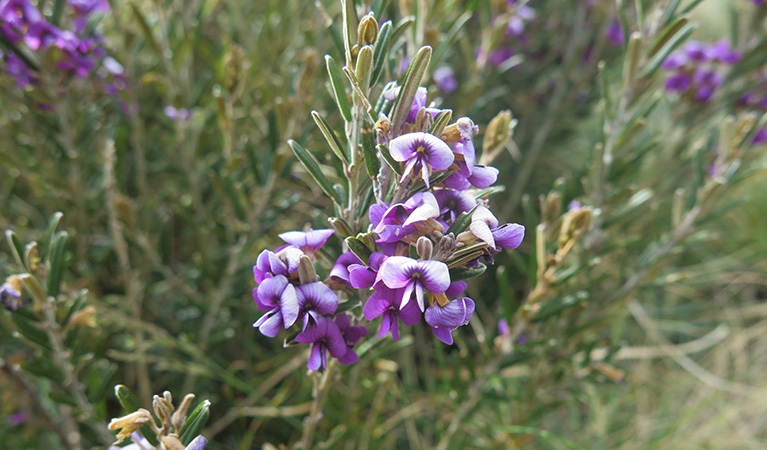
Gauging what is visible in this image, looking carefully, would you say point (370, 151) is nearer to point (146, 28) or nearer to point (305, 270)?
point (305, 270)

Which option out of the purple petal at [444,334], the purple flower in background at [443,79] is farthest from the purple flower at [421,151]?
the purple flower in background at [443,79]

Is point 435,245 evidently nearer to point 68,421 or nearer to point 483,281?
point 68,421

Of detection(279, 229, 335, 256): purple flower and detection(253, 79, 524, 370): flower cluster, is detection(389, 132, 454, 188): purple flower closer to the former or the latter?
detection(253, 79, 524, 370): flower cluster

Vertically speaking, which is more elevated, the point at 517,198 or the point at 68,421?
the point at 68,421

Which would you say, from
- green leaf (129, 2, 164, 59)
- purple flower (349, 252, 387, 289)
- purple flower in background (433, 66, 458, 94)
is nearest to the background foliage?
green leaf (129, 2, 164, 59)

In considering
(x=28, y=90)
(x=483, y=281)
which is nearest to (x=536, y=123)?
(x=483, y=281)

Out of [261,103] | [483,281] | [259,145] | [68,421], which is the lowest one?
[483,281]

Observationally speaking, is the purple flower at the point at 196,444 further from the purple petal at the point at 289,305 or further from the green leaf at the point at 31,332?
the green leaf at the point at 31,332
